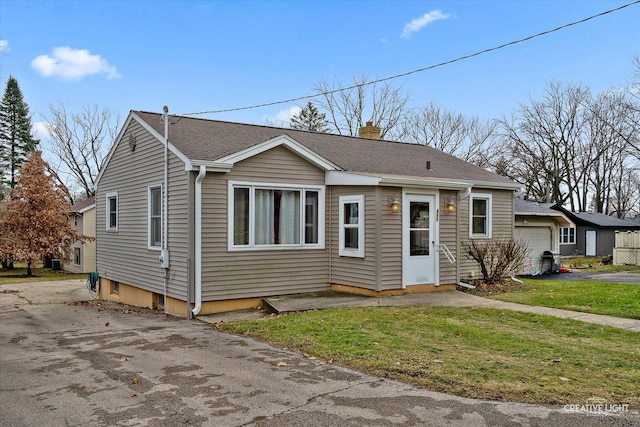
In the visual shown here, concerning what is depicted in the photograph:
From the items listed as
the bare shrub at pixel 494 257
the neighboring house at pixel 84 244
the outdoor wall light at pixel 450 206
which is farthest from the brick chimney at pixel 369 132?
the neighboring house at pixel 84 244

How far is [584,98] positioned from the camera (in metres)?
39.2

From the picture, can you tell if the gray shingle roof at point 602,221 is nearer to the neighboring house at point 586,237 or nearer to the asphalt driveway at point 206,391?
the neighboring house at point 586,237

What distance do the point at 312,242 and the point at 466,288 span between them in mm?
4039

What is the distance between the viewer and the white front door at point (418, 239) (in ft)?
37.2

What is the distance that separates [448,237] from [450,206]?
756mm

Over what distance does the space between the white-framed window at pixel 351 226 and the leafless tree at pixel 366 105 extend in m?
25.2

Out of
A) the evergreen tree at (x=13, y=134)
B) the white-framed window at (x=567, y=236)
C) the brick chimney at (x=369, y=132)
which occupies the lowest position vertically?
the white-framed window at (x=567, y=236)

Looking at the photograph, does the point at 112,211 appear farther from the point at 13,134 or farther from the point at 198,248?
the point at 13,134

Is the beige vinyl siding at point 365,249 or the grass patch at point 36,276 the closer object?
the beige vinyl siding at point 365,249

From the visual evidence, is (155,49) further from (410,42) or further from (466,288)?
(466,288)

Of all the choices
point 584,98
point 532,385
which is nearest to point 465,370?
point 532,385

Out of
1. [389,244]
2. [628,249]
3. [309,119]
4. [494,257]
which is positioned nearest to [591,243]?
[628,249]

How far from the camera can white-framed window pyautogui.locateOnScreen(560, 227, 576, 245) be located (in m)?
31.5

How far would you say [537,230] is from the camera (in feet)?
68.6
